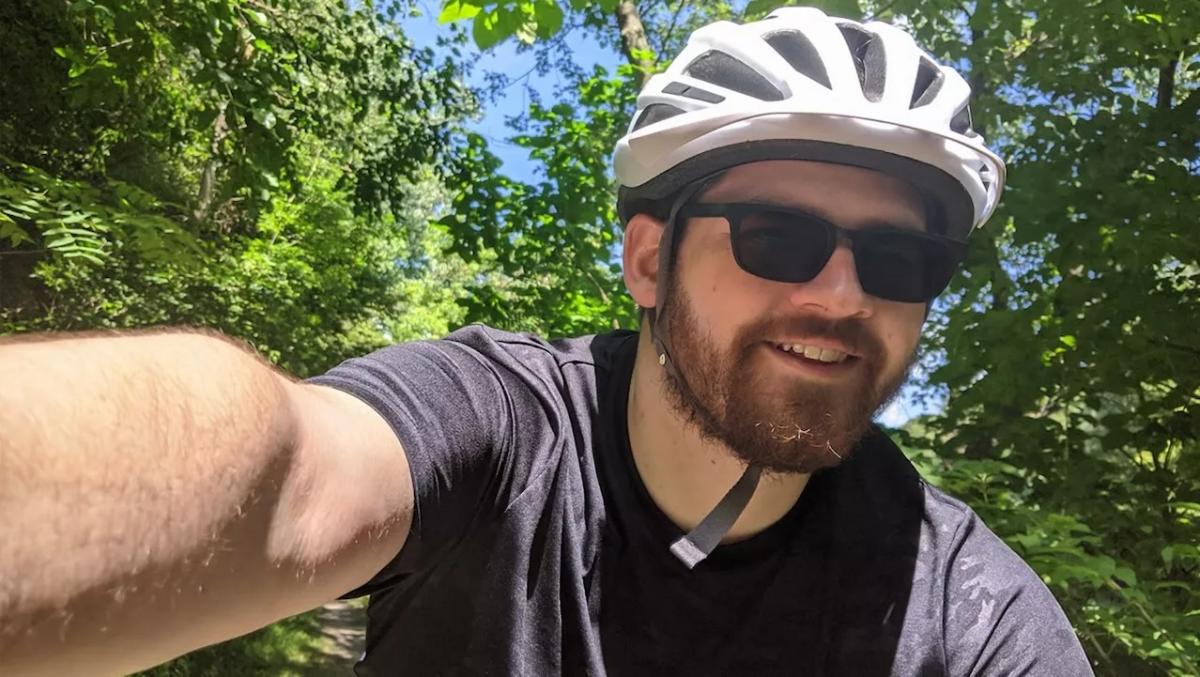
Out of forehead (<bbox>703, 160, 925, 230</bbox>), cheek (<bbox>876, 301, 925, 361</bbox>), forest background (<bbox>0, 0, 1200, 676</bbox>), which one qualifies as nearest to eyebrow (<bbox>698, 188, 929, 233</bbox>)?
forehead (<bbox>703, 160, 925, 230</bbox>)

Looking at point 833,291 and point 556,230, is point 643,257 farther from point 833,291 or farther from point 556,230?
point 556,230

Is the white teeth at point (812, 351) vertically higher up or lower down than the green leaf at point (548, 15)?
lower down

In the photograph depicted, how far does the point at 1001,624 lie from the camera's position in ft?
4.05

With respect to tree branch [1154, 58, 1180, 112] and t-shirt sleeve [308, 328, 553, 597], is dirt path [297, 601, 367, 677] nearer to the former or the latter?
t-shirt sleeve [308, 328, 553, 597]

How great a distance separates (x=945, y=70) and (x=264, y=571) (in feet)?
6.56

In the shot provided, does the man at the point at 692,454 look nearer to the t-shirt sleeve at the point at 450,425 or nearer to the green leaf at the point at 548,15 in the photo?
the t-shirt sleeve at the point at 450,425

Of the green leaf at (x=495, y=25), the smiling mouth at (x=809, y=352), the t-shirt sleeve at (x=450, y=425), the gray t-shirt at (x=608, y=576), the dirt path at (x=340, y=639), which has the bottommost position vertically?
the dirt path at (x=340, y=639)

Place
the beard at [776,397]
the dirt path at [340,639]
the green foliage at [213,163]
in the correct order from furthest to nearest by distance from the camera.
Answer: the dirt path at [340,639]
the green foliage at [213,163]
the beard at [776,397]

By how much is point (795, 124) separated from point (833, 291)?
0.37m

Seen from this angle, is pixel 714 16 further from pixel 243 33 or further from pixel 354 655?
pixel 354 655

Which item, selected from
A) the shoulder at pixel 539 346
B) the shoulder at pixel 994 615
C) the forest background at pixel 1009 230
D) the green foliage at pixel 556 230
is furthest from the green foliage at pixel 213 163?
the shoulder at pixel 994 615

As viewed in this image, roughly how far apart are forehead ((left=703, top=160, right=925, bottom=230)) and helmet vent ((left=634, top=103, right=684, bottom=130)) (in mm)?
336

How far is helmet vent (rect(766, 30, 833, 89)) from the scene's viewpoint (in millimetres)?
1640

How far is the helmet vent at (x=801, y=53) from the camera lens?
1640 millimetres
